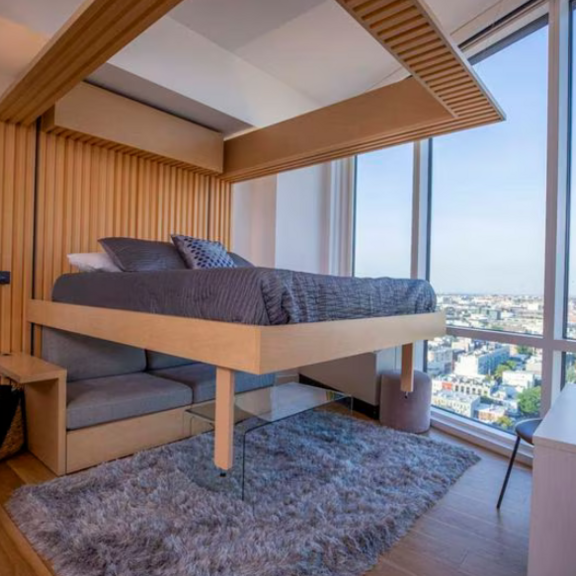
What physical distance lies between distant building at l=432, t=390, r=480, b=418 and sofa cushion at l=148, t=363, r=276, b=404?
132 centimetres

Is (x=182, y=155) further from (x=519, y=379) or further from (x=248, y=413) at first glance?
(x=519, y=379)

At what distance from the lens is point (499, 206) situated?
2.81m

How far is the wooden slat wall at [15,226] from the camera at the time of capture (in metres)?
2.45

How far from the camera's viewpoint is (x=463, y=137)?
10.1ft

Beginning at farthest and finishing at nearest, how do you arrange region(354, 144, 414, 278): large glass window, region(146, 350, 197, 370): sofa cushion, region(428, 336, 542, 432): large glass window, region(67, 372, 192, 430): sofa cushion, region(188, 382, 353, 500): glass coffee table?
region(354, 144, 414, 278): large glass window < region(146, 350, 197, 370): sofa cushion < region(428, 336, 542, 432): large glass window < region(67, 372, 192, 430): sofa cushion < region(188, 382, 353, 500): glass coffee table

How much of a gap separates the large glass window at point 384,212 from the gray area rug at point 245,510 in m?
1.72

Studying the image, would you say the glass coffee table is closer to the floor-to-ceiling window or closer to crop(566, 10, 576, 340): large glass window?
the floor-to-ceiling window

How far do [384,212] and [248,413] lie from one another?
90.5 inches

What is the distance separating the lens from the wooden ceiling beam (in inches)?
58.0

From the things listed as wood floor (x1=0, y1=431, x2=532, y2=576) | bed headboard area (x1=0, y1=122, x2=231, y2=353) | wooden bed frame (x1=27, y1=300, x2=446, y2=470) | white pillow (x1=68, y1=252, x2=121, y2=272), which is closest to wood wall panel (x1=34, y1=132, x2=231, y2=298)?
bed headboard area (x1=0, y1=122, x2=231, y2=353)

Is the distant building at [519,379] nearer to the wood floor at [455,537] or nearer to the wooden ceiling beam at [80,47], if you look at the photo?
the wood floor at [455,537]

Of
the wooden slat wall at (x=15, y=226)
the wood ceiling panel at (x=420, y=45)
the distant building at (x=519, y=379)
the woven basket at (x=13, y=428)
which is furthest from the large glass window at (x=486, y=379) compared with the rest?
the wooden slat wall at (x=15, y=226)

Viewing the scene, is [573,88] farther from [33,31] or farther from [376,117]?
[33,31]

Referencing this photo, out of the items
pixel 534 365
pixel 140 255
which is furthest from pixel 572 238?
pixel 140 255
